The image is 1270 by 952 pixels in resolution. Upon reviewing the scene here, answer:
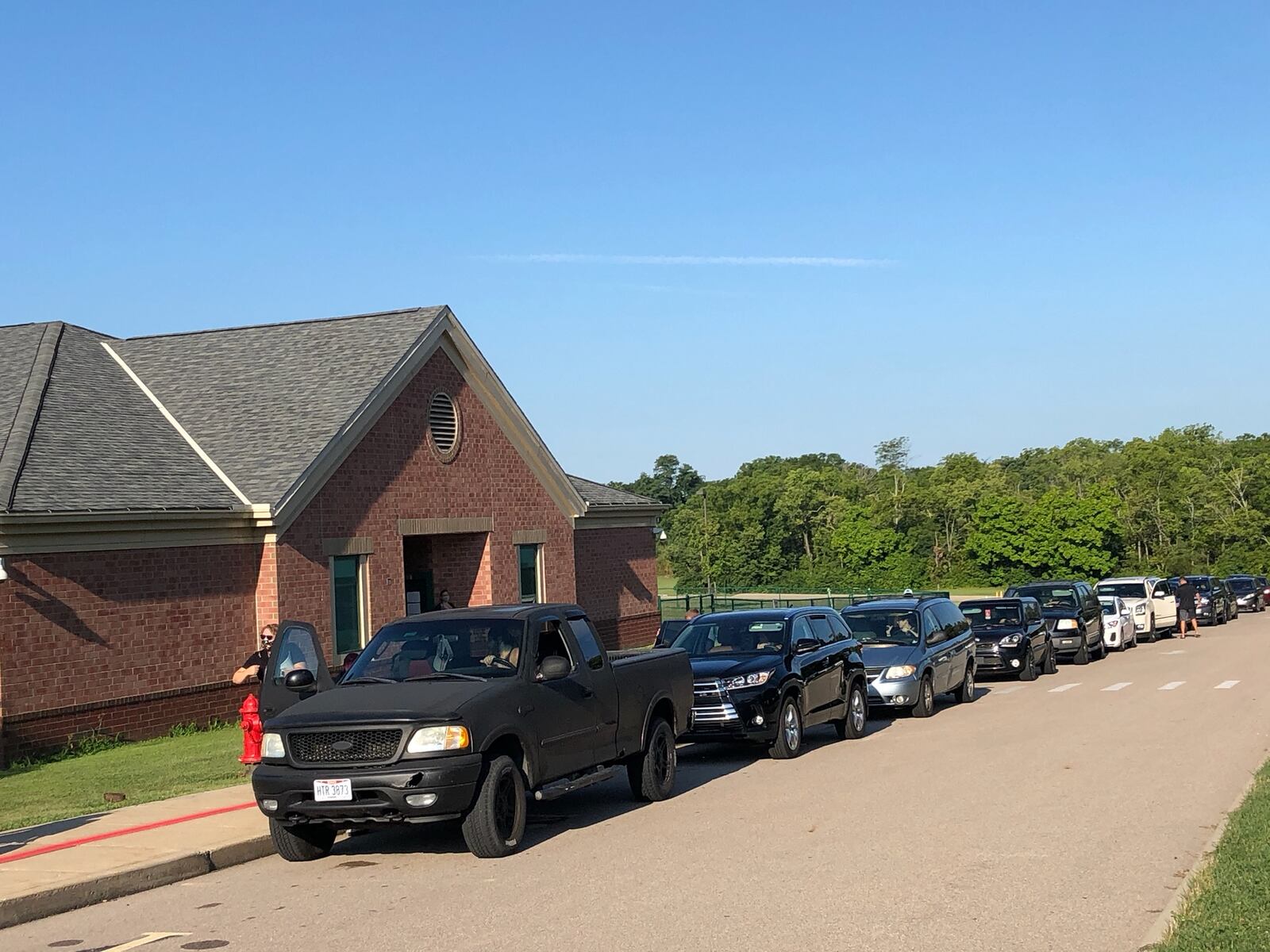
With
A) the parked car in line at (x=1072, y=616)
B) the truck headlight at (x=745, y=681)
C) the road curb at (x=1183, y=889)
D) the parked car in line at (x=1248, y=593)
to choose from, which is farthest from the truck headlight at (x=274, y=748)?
the parked car in line at (x=1248, y=593)

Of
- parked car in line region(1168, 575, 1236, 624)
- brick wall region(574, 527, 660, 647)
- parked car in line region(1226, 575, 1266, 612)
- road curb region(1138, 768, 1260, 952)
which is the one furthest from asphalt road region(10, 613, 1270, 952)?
parked car in line region(1226, 575, 1266, 612)

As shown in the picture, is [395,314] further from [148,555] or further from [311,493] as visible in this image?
[148,555]

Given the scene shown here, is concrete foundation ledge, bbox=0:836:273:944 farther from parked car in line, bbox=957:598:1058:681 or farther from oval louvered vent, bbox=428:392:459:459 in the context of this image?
parked car in line, bbox=957:598:1058:681

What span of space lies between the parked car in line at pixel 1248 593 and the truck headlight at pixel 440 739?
5702cm

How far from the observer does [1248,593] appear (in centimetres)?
6153

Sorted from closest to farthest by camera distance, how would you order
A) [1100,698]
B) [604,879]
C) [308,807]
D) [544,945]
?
[544,945]
[604,879]
[308,807]
[1100,698]

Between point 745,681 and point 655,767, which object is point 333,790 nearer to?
point 655,767

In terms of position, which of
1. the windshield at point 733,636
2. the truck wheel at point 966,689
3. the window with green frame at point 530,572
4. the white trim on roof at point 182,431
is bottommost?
the truck wheel at point 966,689

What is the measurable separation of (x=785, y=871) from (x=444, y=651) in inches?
140

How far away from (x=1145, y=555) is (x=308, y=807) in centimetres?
9832

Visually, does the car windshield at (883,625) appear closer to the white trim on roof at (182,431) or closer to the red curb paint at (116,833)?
the white trim on roof at (182,431)

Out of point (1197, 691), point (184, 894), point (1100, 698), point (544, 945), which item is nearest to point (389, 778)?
point (184, 894)

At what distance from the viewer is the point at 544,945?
7.95 metres

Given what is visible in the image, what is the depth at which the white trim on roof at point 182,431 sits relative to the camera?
23.0m
